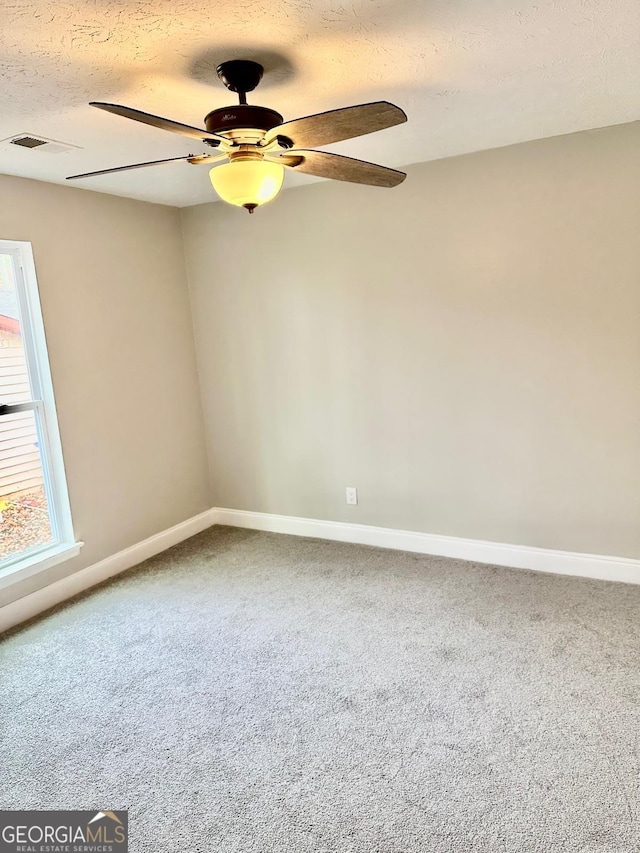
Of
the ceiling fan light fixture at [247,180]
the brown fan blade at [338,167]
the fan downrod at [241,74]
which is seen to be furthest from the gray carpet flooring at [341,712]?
the fan downrod at [241,74]

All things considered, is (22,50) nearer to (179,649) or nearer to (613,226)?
(179,649)

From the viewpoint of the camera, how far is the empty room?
5.78 feet

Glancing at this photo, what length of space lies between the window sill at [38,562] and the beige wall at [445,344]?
1320mm

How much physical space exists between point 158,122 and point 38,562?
2.49 metres

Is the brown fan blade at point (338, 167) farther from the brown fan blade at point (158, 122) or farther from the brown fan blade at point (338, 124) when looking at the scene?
the brown fan blade at point (158, 122)

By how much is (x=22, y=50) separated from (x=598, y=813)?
9.04 ft

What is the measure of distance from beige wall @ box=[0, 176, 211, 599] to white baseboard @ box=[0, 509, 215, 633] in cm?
5

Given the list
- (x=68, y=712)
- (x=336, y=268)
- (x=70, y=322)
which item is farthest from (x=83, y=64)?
(x=68, y=712)

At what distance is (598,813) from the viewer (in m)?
1.72

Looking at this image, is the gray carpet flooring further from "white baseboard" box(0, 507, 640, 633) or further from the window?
the window

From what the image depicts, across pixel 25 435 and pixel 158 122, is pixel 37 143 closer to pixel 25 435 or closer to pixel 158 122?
pixel 158 122

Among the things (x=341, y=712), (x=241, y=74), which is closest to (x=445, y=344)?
(x=241, y=74)

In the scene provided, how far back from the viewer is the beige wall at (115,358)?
327cm

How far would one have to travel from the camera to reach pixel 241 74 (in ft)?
6.15
